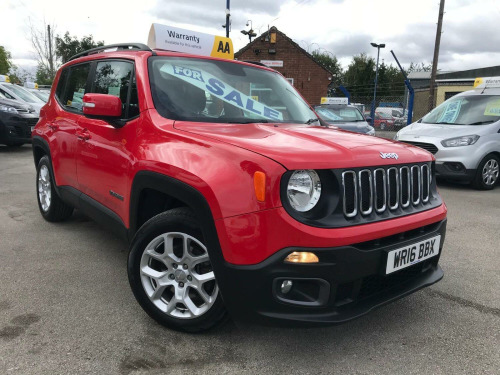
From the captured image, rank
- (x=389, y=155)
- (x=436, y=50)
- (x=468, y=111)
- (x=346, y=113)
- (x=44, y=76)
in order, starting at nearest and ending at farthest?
(x=389, y=155) → (x=468, y=111) → (x=346, y=113) → (x=436, y=50) → (x=44, y=76)

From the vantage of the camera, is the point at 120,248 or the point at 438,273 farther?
the point at 120,248

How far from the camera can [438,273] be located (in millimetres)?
2750

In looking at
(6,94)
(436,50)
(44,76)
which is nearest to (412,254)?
(6,94)

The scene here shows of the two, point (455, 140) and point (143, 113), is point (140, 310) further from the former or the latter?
point (455, 140)

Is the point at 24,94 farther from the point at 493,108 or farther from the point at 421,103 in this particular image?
the point at 421,103

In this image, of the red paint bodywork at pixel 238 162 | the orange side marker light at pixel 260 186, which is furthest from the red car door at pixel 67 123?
the orange side marker light at pixel 260 186

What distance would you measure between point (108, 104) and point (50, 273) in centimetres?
153

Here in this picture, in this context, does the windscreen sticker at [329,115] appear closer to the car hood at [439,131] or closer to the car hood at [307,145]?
the car hood at [439,131]

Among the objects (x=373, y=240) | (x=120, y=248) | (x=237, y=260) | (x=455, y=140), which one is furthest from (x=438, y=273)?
(x=455, y=140)

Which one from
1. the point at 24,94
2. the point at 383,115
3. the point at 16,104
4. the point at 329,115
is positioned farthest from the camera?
the point at 383,115

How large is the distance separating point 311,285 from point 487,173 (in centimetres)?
652

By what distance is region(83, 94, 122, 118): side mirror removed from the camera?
290cm

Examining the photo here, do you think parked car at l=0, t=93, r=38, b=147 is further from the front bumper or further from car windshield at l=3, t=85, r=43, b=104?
the front bumper

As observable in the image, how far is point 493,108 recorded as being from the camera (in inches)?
303
